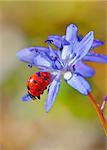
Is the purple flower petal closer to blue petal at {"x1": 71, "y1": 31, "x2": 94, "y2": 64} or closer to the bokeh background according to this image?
blue petal at {"x1": 71, "y1": 31, "x2": 94, "y2": 64}

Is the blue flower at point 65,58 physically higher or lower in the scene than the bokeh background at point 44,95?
higher

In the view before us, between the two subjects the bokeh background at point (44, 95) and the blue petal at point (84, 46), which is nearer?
the blue petal at point (84, 46)

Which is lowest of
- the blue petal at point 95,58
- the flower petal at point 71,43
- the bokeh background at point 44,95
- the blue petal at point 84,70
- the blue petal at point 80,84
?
the bokeh background at point 44,95

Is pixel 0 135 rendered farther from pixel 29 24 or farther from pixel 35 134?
pixel 29 24

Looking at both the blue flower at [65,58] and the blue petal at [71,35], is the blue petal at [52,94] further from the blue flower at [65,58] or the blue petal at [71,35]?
the blue petal at [71,35]

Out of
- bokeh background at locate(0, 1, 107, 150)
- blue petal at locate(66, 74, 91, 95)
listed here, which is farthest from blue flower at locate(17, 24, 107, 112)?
bokeh background at locate(0, 1, 107, 150)

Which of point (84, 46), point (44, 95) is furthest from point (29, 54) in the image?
point (44, 95)

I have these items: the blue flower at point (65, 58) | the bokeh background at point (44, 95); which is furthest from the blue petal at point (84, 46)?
the bokeh background at point (44, 95)
